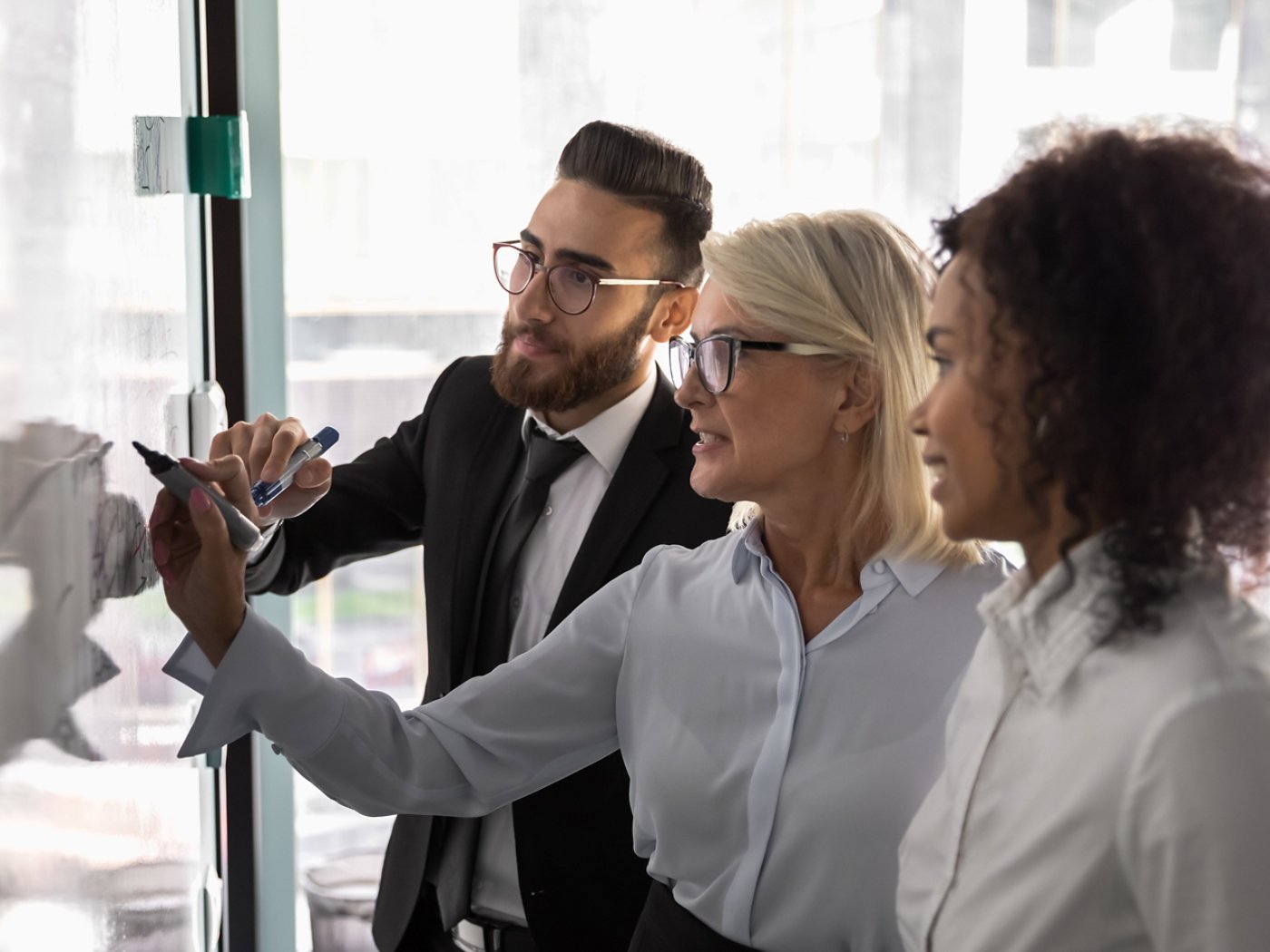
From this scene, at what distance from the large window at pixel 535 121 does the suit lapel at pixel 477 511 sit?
1.81ft

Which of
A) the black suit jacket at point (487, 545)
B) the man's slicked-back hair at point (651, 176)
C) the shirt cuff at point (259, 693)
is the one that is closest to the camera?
the shirt cuff at point (259, 693)

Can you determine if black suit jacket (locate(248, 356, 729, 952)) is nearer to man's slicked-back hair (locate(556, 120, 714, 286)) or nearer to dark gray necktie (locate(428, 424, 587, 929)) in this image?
dark gray necktie (locate(428, 424, 587, 929))

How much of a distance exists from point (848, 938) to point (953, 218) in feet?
2.16

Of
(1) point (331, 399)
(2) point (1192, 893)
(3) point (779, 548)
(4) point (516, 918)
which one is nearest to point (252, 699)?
(3) point (779, 548)

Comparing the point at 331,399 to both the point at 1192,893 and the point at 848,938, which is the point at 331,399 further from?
the point at 1192,893

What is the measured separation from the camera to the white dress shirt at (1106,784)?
661mm

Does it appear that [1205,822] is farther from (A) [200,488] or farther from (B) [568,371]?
(B) [568,371]

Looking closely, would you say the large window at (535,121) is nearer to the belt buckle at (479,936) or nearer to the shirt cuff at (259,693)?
the belt buckle at (479,936)

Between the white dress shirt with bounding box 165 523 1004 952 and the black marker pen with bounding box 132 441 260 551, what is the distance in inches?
4.3


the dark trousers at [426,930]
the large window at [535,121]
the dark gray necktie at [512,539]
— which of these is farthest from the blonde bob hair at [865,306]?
the large window at [535,121]

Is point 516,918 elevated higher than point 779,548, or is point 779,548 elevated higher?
point 779,548

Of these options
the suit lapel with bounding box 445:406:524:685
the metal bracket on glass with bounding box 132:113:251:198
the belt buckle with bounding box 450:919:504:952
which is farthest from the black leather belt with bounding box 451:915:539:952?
the metal bracket on glass with bounding box 132:113:251:198

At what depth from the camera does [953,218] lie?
89cm

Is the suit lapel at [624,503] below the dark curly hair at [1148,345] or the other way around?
below
